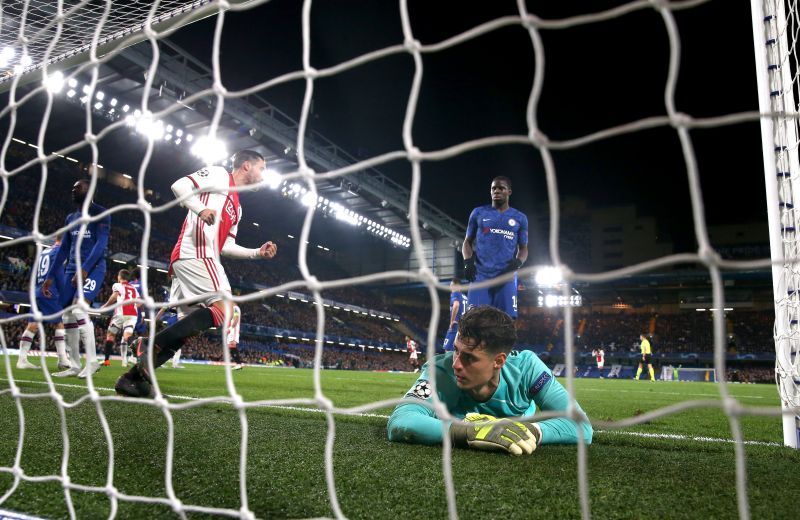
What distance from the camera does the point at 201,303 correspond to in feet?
11.2

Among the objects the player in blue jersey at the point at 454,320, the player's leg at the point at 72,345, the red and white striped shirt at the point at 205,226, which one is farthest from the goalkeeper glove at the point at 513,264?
the player's leg at the point at 72,345

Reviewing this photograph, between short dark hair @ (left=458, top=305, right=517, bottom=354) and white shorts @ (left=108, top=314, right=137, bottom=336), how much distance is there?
946 centimetres

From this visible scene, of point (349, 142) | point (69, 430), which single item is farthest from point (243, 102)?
point (69, 430)

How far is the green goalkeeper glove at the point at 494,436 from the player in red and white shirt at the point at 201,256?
1.60m

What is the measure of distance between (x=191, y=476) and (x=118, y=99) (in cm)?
2137

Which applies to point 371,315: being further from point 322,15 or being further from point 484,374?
point 484,374

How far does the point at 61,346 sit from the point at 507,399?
20.8ft

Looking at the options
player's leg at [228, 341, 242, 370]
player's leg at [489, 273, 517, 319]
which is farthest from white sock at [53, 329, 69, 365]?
player's leg at [489, 273, 517, 319]

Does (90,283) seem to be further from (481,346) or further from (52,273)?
(481,346)

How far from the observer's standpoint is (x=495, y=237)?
16.9 feet

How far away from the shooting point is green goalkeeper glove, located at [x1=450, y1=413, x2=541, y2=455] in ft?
7.44

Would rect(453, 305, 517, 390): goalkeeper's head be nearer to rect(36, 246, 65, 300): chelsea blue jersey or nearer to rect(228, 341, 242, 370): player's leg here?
rect(36, 246, 65, 300): chelsea blue jersey

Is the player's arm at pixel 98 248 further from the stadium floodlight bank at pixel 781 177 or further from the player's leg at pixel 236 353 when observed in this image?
the stadium floodlight bank at pixel 781 177

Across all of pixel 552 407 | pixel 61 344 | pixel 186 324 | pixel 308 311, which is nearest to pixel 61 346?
pixel 61 344
